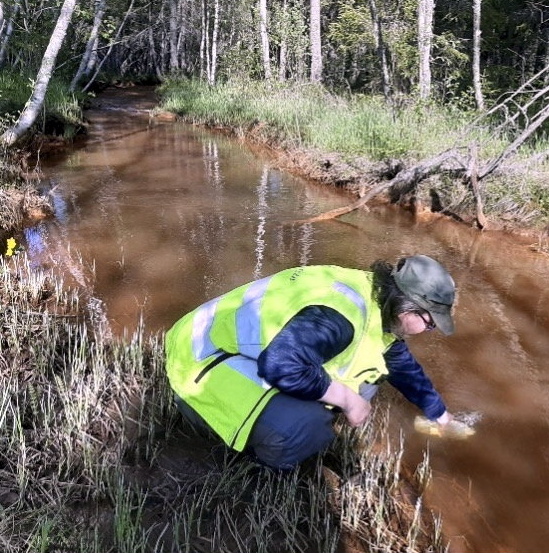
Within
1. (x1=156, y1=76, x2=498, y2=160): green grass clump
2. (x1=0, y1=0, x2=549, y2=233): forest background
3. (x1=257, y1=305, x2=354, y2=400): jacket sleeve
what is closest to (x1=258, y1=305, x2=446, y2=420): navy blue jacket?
(x1=257, y1=305, x2=354, y2=400): jacket sleeve

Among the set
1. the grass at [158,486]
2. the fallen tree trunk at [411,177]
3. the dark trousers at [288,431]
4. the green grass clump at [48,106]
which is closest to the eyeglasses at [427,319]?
the dark trousers at [288,431]

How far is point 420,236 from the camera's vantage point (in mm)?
7238

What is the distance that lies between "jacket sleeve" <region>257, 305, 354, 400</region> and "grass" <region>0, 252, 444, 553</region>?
1.88 ft

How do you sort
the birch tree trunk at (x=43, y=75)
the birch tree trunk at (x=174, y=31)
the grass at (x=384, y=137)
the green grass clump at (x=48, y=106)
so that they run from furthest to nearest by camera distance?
the birch tree trunk at (x=174, y=31), the green grass clump at (x=48, y=106), the birch tree trunk at (x=43, y=75), the grass at (x=384, y=137)

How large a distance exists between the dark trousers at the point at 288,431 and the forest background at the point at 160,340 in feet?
0.35

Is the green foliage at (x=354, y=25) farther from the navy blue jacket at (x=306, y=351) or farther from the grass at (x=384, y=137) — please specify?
the navy blue jacket at (x=306, y=351)

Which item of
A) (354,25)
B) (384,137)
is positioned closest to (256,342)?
(384,137)

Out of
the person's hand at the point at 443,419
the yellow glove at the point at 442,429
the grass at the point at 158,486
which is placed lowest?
the yellow glove at the point at 442,429

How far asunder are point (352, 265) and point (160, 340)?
264cm

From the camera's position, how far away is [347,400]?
2516mm

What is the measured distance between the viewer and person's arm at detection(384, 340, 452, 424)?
2809 mm

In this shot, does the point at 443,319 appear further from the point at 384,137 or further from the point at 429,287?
the point at 384,137

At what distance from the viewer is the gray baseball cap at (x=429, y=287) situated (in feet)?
7.54

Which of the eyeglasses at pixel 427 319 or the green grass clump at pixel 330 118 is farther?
the green grass clump at pixel 330 118
